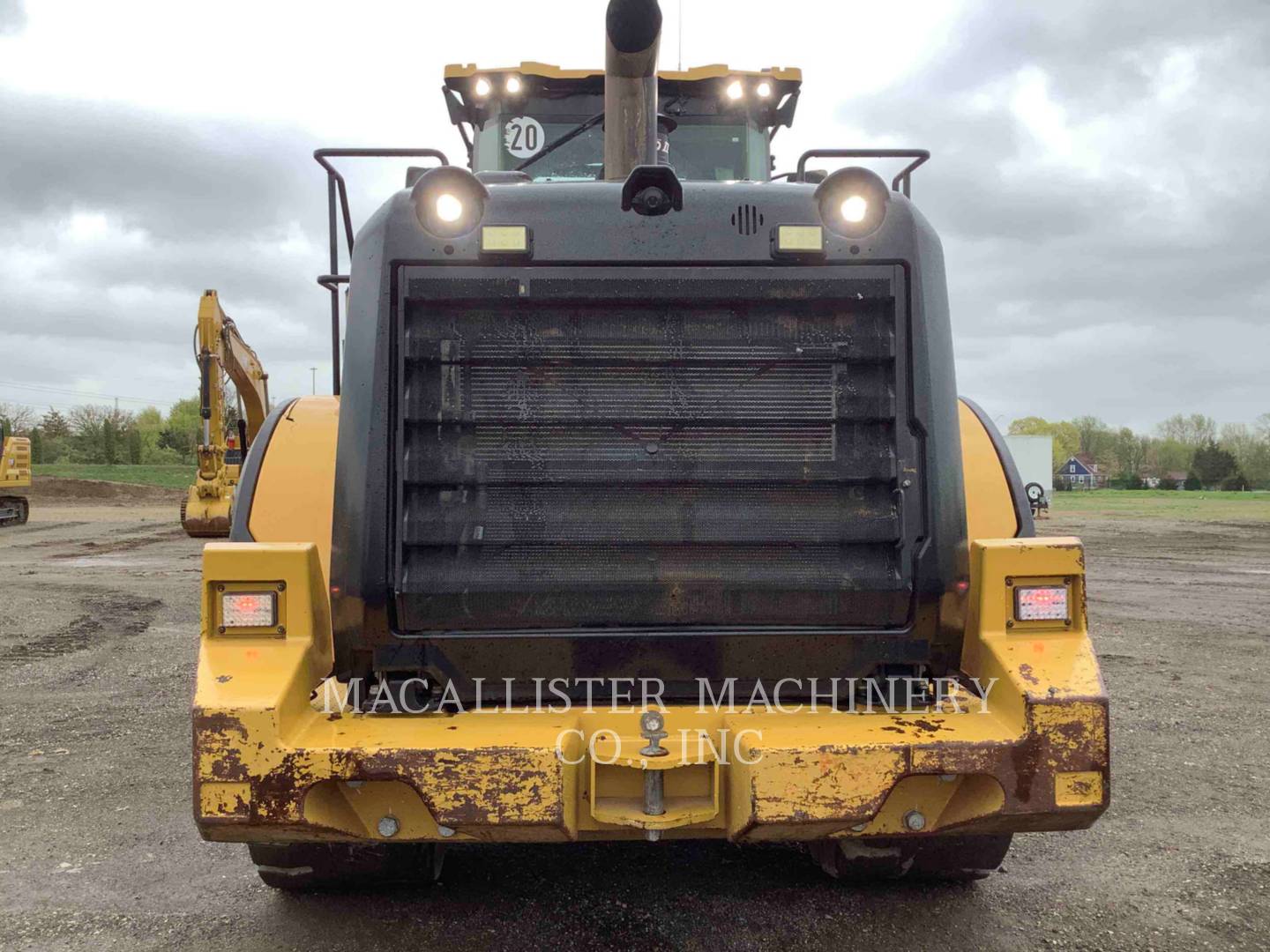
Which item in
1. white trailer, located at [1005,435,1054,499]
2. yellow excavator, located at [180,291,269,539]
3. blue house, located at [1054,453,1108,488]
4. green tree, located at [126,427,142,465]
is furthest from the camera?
blue house, located at [1054,453,1108,488]

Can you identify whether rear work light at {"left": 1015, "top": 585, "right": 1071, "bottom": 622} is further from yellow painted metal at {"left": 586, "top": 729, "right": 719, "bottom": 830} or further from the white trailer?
the white trailer

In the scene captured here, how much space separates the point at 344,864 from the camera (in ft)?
9.80

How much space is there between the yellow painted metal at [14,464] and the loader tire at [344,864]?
24226 mm

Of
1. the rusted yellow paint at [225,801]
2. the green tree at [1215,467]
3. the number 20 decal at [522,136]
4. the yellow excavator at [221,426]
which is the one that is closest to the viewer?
the rusted yellow paint at [225,801]

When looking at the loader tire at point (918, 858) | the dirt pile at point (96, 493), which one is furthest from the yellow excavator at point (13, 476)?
the loader tire at point (918, 858)

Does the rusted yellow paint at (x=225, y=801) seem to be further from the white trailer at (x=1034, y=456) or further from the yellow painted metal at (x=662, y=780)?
the white trailer at (x=1034, y=456)

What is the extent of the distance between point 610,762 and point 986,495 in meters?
1.43

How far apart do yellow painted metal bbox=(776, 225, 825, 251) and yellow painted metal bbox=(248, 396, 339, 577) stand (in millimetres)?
1443

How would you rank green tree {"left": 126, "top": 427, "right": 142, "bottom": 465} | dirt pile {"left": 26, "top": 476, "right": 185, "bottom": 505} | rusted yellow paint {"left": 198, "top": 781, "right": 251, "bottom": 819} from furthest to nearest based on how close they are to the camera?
green tree {"left": 126, "top": 427, "right": 142, "bottom": 465} → dirt pile {"left": 26, "top": 476, "right": 185, "bottom": 505} → rusted yellow paint {"left": 198, "top": 781, "right": 251, "bottom": 819}

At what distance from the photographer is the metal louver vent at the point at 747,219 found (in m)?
2.69


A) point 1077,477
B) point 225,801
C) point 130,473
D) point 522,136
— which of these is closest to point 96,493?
point 130,473

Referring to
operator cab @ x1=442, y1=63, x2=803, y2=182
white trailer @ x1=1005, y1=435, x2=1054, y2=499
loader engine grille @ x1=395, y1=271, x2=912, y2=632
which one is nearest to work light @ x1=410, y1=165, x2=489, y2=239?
loader engine grille @ x1=395, y1=271, x2=912, y2=632

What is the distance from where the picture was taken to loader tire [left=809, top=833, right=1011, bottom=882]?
118 inches

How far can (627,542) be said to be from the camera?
2674mm
